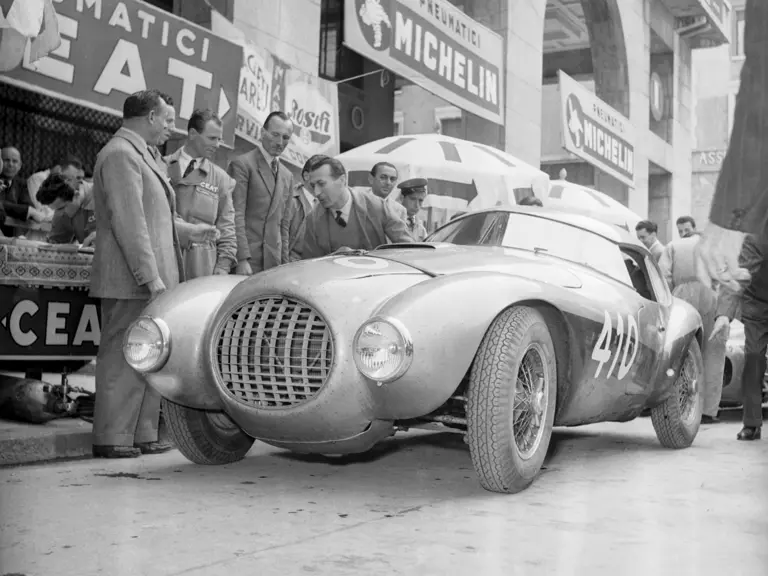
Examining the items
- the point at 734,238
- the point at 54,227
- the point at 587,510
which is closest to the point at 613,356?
the point at 587,510

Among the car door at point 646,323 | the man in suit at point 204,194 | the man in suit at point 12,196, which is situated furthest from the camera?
the man in suit at point 12,196

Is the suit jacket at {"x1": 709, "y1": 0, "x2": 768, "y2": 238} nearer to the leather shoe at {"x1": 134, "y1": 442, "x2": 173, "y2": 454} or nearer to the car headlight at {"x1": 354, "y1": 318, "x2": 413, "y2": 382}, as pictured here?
the car headlight at {"x1": 354, "y1": 318, "x2": 413, "y2": 382}

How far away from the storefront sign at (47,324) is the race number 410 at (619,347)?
2.96 metres

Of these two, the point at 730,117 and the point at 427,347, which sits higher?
the point at 730,117

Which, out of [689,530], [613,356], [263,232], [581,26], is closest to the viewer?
[689,530]

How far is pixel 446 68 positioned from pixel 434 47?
0.43 meters

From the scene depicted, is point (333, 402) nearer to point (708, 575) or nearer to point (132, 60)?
point (708, 575)

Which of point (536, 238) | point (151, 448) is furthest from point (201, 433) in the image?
point (536, 238)

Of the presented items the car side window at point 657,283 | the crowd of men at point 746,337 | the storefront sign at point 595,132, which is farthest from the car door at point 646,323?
the storefront sign at point 595,132

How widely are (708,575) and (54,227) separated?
208 inches

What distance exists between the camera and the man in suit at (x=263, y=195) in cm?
646

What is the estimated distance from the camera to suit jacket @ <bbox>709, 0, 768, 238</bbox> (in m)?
1.40

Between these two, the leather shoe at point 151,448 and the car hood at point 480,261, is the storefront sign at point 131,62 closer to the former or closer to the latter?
the leather shoe at point 151,448

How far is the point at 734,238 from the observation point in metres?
1.67
